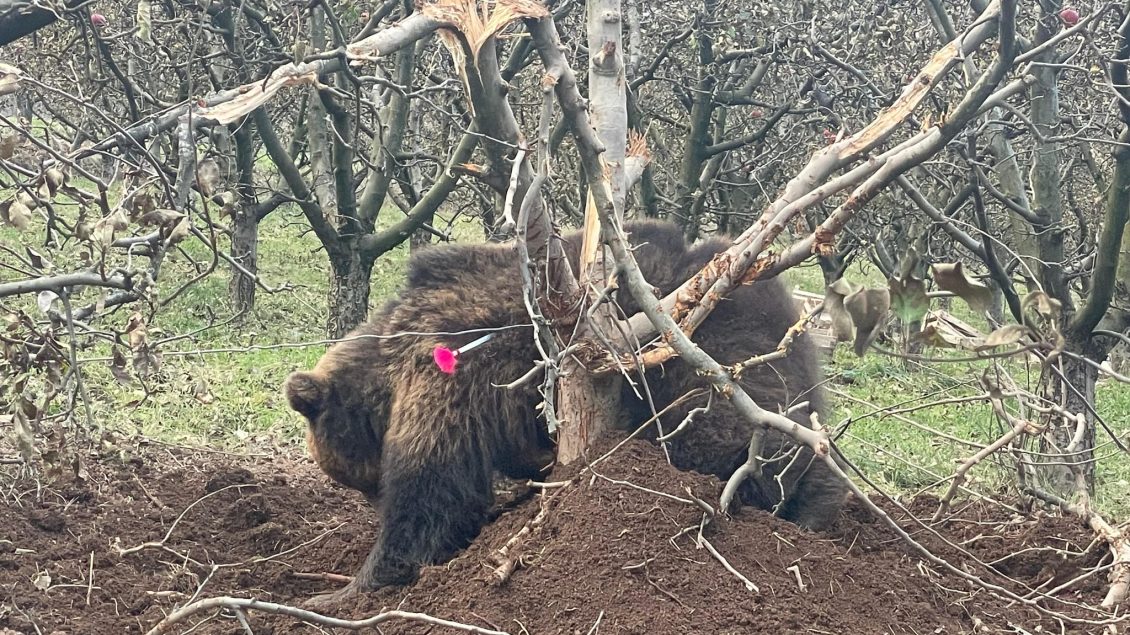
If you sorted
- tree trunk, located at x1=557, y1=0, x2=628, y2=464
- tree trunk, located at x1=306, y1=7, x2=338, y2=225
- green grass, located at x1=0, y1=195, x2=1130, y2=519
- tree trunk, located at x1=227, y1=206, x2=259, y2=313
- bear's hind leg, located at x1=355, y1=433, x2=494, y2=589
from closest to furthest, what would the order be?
1. tree trunk, located at x1=557, y1=0, x2=628, y2=464
2. bear's hind leg, located at x1=355, y1=433, x2=494, y2=589
3. green grass, located at x1=0, y1=195, x2=1130, y2=519
4. tree trunk, located at x1=306, y1=7, x2=338, y2=225
5. tree trunk, located at x1=227, y1=206, x2=259, y2=313

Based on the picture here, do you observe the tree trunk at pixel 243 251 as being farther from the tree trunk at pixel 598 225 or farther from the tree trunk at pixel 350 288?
the tree trunk at pixel 598 225

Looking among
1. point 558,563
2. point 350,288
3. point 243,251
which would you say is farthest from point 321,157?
point 558,563

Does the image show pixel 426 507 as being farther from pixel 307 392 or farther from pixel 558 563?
pixel 558 563

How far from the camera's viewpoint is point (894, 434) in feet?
28.2

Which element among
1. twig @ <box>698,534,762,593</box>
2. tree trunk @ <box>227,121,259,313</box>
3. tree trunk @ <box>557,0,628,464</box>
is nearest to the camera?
twig @ <box>698,534,762,593</box>

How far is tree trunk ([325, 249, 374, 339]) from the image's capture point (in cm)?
966

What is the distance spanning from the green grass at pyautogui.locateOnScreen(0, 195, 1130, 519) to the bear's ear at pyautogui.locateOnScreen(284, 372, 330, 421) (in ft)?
0.59

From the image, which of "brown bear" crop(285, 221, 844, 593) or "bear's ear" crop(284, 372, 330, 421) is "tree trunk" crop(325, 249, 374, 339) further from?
"bear's ear" crop(284, 372, 330, 421)

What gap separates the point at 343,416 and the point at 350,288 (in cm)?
463

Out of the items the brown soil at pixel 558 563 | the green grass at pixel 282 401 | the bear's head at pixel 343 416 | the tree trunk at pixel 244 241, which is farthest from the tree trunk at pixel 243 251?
the bear's head at pixel 343 416

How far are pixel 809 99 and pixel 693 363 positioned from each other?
268 inches

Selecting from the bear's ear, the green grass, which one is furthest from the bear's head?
the green grass

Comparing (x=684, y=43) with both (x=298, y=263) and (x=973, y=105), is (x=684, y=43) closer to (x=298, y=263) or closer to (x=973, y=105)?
(x=973, y=105)

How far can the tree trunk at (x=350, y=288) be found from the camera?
9656 millimetres
